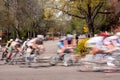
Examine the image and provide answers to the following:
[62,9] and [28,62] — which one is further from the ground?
[62,9]

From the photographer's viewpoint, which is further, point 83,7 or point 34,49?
point 83,7

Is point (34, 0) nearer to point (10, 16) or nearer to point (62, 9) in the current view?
point (10, 16)

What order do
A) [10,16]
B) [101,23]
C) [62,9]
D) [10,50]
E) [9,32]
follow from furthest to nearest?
1. [9,32]
2. [10,16]
3. [101,23]
4. [62,9]
5. [10,50]

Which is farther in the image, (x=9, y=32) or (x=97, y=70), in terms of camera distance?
(x=9, y=32)

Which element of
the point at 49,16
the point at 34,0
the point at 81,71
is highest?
the point at 34,0

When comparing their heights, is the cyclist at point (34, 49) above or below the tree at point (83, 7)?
below

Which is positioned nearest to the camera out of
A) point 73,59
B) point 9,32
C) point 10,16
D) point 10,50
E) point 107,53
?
point 107,53

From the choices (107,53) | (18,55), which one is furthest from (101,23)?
(107,53)

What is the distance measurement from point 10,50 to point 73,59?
17.3 ft

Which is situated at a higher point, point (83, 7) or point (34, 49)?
point (83, 7)

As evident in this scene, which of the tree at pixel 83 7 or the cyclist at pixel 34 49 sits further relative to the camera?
the tree at pixel 83 7

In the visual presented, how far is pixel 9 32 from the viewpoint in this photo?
3334 inches

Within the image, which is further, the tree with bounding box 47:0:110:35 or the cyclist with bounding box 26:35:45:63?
the tree with bounding box 47:0:110:35

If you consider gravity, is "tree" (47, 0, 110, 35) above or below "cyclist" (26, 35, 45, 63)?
above
